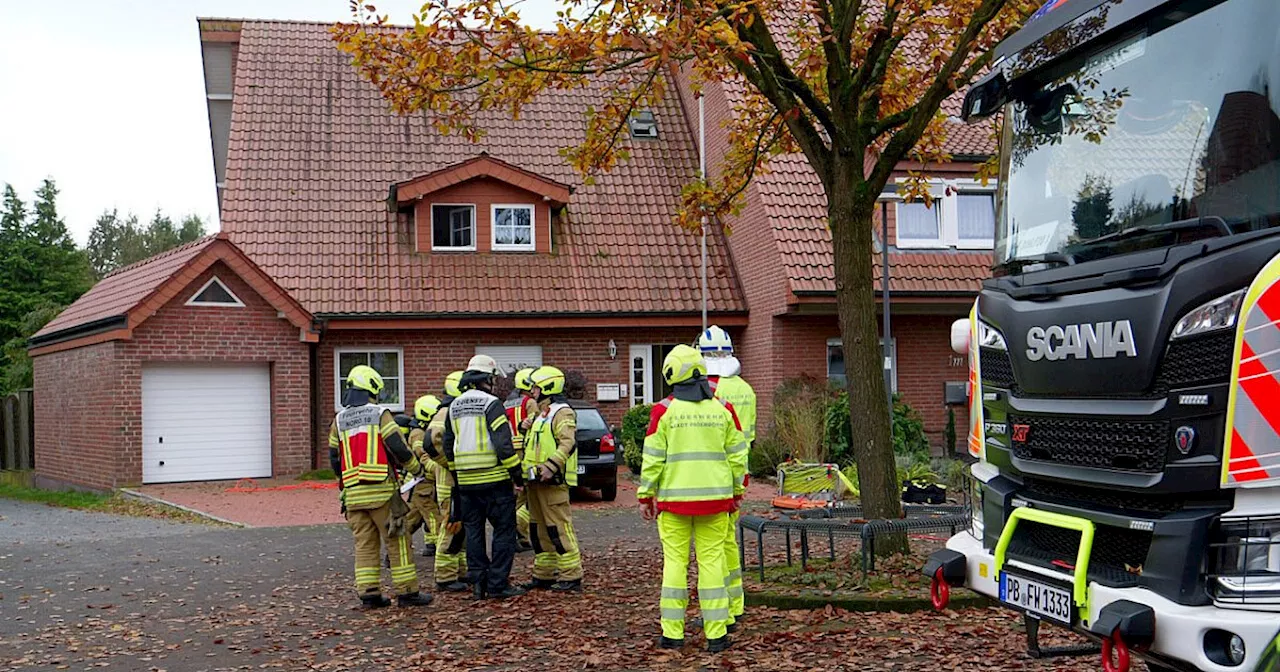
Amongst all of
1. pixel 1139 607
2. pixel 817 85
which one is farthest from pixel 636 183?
pixel 1139 607

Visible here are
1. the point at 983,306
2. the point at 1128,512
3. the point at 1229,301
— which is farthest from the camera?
the point at 983,306

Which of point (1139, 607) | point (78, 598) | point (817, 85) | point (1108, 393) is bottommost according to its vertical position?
point (78, 598)

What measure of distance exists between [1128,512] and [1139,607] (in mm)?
449

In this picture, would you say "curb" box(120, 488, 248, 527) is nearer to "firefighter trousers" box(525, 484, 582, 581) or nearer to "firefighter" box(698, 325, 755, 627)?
"firefighter trousers" box(525, 484, 582, 581)

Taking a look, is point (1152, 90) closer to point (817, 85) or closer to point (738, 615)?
point (738, 615)

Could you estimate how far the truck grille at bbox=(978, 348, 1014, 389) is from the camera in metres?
5.98

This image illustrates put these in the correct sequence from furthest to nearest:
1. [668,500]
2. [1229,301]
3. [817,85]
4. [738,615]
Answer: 1. [817,85]
2. [738,615]
3. [668,500]
4. [1229,301]

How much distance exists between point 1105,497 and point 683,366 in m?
3.40

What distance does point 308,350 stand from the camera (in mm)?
22016

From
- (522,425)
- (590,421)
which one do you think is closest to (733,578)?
(522,425)

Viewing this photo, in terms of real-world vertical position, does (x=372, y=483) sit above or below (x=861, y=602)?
above

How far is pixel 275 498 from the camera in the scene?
19.4m

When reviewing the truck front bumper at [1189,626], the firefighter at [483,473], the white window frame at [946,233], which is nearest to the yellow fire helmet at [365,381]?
the firefighter at [483,473]

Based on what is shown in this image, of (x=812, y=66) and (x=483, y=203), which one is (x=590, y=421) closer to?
(x=483, y=203)
